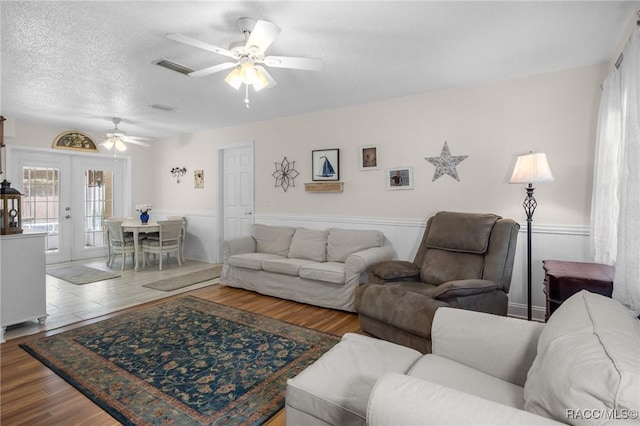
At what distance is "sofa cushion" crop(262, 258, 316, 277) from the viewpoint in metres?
3.86

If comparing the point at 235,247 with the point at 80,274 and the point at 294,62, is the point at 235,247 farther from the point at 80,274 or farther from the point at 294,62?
the point at 294,62

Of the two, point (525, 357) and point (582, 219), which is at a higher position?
point (582, 219)

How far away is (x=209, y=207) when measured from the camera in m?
6.20

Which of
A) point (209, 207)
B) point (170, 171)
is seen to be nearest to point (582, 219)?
point (209, 207)

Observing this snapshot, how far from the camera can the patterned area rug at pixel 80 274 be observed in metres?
4.79

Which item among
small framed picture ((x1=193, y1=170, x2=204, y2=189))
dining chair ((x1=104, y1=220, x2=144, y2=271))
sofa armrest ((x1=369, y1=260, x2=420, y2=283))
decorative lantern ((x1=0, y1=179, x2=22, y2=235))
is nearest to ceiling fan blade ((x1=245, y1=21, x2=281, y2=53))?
sofa armrest ((x1=369, y1=260, x2=420, y2=283))

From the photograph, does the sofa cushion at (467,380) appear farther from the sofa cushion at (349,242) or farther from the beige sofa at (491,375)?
the sofa cushion at (349,242)

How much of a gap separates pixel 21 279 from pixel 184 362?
1.88 metres

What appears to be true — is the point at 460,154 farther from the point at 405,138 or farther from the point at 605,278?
the point at 605,278

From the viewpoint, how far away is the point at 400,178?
4.07 meters

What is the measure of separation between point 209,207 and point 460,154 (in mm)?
4500

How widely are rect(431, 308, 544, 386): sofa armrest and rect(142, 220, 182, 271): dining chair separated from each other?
5.01 m

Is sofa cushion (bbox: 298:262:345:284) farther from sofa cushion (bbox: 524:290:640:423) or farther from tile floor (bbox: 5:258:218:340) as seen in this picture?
sofa cushion (bbox: 524:290:640:423)

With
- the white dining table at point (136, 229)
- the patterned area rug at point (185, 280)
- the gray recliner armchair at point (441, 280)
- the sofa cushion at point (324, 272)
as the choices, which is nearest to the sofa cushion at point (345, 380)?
the gray recliner armchair at point (441, 280)
